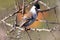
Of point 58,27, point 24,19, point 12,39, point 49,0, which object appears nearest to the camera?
point 24,19

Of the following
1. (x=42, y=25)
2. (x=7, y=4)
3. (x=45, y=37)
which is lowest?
(x=45, y=37)

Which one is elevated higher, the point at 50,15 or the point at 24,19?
the point at 24,19

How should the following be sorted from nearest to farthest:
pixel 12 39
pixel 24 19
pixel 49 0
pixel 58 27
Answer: pixel 24 19 < pixel 12 39 < pixel 58 27 < pixel 49 0

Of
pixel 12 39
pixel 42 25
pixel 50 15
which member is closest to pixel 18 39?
pixel 12 39

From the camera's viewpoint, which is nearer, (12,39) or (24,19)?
(24,19)

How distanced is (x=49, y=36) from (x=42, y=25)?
0.15m

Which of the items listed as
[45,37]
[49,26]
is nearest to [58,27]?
[49,26]

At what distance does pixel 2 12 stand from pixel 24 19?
653 mm

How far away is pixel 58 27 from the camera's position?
6.43ft

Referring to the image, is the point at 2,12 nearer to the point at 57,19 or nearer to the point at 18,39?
the point at 18,39

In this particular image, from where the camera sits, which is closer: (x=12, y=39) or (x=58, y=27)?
(x=12, y=39)

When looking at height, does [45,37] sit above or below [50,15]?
below

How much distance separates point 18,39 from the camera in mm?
1819

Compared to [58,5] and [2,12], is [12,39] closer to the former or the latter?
[2,12]
